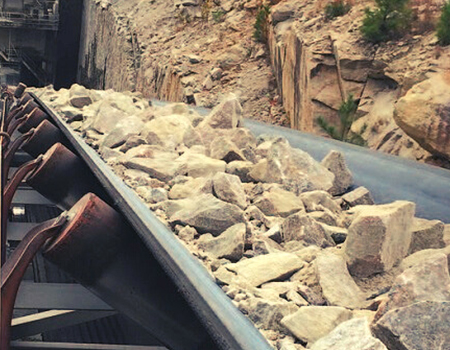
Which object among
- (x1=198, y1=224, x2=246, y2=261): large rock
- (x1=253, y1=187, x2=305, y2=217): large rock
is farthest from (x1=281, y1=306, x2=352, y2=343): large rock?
(x1=253, y1=187, x2=305, y2=217): large rock

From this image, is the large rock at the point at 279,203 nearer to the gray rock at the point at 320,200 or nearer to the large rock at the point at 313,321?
the gray rock at the point at 320,200

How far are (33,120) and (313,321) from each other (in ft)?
21.4

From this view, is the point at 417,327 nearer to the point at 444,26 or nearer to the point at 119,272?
the point at 119,272

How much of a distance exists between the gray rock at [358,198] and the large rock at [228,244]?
5.31ft

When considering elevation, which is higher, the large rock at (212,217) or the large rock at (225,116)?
the large rock at (225,116)

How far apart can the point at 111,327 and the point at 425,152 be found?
198 inches

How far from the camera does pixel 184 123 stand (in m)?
7.27

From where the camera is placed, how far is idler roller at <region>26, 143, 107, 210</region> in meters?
5.00

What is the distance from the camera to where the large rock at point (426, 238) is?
3760mm

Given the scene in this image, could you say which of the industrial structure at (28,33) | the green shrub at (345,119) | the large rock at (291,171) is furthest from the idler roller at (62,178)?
the industrial structure at (28,33)

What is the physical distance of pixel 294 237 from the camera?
3840 mm

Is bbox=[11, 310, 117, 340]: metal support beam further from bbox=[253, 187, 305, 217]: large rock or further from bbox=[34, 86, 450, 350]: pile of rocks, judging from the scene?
bbox=[253, 187, 305, 217]: large rock

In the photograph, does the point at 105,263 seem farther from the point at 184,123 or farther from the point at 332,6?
the point at 332,6

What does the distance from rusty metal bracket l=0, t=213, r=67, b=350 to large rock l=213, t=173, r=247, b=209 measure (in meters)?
1.65
